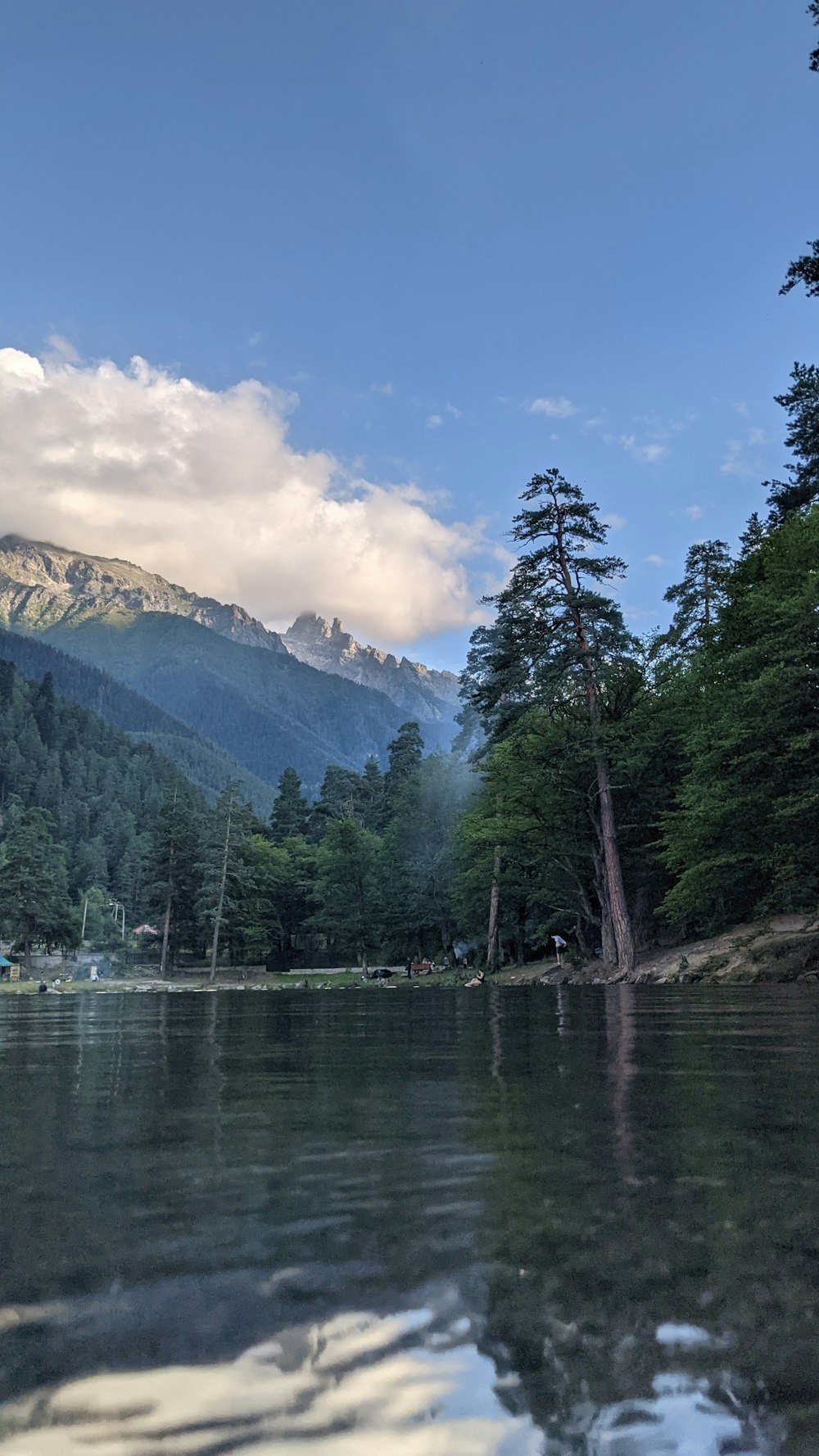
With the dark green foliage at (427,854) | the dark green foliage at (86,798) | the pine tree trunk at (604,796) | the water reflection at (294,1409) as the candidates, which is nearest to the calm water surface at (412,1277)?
the water reflection at (294,1409)

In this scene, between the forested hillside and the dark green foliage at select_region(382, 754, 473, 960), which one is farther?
the forested hillside

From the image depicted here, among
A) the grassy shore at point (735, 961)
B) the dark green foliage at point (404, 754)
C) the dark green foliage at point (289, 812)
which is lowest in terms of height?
the grassy shore at point (735, 961)

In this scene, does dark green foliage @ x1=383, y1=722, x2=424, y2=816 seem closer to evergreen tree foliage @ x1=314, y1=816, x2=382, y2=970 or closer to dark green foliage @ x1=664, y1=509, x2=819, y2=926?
evergreen tree foliage @ x1=314, y1=816, x2=382, y2=970

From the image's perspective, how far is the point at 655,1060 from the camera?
3.55 meters

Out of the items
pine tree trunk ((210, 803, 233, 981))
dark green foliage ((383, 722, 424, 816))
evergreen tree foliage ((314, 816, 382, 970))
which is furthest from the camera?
dark green foliage ((383, 722, 424, 816))

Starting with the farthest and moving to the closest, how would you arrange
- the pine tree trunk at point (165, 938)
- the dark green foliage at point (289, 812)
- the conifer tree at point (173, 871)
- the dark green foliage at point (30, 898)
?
1. the dark green foliage at point (289, 812)
2. the dark green foliage at point (30, 898)
3. the conifer tree at point (173, 871)
4. the pine tree trunk at point (165, 938)

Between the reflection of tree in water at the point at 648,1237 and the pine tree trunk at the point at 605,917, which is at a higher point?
the pine tree trunk at the point at 605,917

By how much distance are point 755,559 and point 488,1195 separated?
106 ft

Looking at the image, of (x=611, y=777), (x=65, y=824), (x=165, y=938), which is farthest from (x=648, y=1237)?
(x=65, y=824)

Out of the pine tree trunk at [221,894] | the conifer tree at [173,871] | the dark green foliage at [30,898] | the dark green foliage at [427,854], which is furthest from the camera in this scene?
the dark green foliage at [30,898]

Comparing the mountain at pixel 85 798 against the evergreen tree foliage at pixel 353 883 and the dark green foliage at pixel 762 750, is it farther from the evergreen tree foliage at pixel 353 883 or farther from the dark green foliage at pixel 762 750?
the dark green foliage at pixel 762 750

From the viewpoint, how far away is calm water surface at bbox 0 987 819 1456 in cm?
78

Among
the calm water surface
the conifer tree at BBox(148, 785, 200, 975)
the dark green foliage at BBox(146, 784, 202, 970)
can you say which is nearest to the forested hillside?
the dark green foliage at BBox(146, 784, 202, 970)

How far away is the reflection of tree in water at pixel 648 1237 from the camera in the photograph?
0.88 metres
